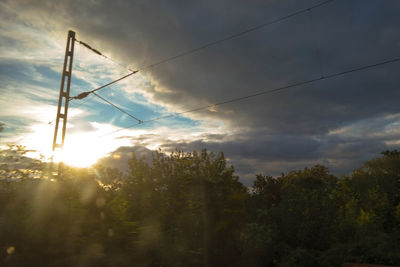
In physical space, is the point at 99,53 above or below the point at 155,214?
above

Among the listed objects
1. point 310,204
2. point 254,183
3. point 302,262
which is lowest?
point 302,262

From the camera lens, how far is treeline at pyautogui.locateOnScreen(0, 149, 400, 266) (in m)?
5.35

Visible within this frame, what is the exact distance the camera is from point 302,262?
34.6ft

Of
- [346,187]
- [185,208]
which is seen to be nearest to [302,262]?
[185,208]

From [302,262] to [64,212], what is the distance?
27.6 ft

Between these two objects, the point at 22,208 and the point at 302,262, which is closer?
the point at 22,208

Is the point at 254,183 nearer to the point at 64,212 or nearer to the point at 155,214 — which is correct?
the point at 155,214

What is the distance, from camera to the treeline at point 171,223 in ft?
17.5

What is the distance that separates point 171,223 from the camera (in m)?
8.61

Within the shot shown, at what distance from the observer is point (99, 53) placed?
1756 centimetres

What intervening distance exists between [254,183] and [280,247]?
68.7 feet

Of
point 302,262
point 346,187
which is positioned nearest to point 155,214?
point 302,262

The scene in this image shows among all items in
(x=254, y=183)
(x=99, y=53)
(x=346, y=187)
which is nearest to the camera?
(x=99, y=53)

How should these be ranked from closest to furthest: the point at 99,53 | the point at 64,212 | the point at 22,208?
1. the point at 64,212
2. the point at 22,208
3. the point at 99,53
